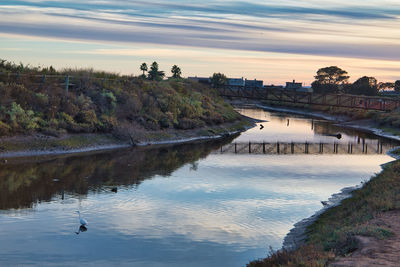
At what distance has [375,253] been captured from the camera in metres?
15.6

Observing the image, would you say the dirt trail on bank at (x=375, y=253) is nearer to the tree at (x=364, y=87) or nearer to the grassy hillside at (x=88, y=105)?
the grassy hillside at (x=88, y=105)

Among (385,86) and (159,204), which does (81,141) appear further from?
(385,86)

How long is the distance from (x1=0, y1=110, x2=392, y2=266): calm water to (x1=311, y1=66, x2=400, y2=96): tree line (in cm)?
→ 12457

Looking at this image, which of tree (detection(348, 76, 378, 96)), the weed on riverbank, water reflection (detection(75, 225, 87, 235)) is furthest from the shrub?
tree (detection(348, 76, 378, 96))

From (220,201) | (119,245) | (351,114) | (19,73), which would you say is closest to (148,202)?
(220,201)

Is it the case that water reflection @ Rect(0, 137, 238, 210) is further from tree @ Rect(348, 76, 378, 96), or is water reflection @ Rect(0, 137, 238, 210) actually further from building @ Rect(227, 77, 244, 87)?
building @ Rect(227, 77, 244, 87)

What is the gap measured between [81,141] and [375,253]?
36.1 metres

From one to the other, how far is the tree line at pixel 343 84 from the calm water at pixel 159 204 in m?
125

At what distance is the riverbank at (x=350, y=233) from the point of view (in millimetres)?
15148

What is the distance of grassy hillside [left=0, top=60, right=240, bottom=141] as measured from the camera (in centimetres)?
4603

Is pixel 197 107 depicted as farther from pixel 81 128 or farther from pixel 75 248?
pixel 75 248

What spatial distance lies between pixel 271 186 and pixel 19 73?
31539 millimetres

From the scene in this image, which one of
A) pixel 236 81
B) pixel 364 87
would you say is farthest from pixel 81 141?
pixel 236 81

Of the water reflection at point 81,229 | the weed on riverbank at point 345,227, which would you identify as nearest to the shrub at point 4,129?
the water reflection at point 81,229
